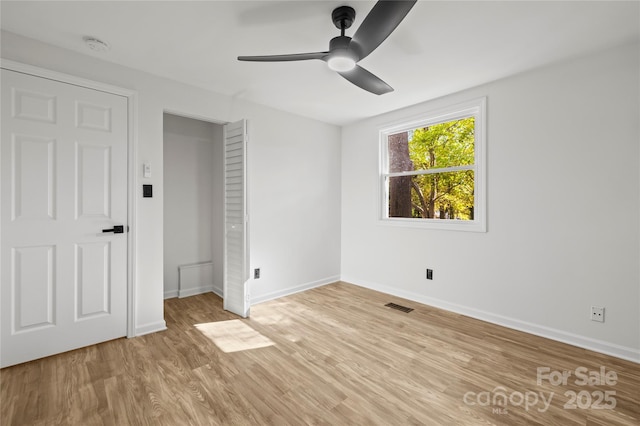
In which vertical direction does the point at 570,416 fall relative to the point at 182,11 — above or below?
below

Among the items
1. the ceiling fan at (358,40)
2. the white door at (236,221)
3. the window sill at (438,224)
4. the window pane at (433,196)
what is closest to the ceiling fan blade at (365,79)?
the ceiling fan at (358,40)

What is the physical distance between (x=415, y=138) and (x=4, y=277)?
160 inches

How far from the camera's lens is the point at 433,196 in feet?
11.6

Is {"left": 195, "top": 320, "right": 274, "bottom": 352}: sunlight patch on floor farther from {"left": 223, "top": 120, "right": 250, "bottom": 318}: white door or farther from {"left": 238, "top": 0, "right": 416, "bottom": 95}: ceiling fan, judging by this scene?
{"left": 238, "top": 0, "right": 416, "bottom": 95}: ceiling fan

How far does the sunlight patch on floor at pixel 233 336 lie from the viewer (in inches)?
95.7

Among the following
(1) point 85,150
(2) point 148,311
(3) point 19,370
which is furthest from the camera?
(2) point 148,311

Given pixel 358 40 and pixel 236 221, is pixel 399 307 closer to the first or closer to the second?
pixel 236 221

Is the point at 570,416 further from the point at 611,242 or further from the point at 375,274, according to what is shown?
the point at 375,274

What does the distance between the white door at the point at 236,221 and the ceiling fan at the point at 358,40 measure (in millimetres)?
1274

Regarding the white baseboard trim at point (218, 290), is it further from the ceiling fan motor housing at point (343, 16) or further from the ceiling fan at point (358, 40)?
the ceiling fan motor housing at point (343, 16)

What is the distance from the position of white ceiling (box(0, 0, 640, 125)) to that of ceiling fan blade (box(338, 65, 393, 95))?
30 cm

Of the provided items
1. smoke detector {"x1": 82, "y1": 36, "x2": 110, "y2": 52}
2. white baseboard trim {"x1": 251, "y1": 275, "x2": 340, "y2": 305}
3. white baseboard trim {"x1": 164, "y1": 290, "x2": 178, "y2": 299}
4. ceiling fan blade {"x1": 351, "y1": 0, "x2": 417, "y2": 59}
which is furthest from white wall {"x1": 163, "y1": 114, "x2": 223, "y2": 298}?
ceiling fan blade {"x1": 351, "y1": 0, "x2": 417, "y2": 59}

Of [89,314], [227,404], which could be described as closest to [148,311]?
[89,314]

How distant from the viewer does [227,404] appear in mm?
1736
